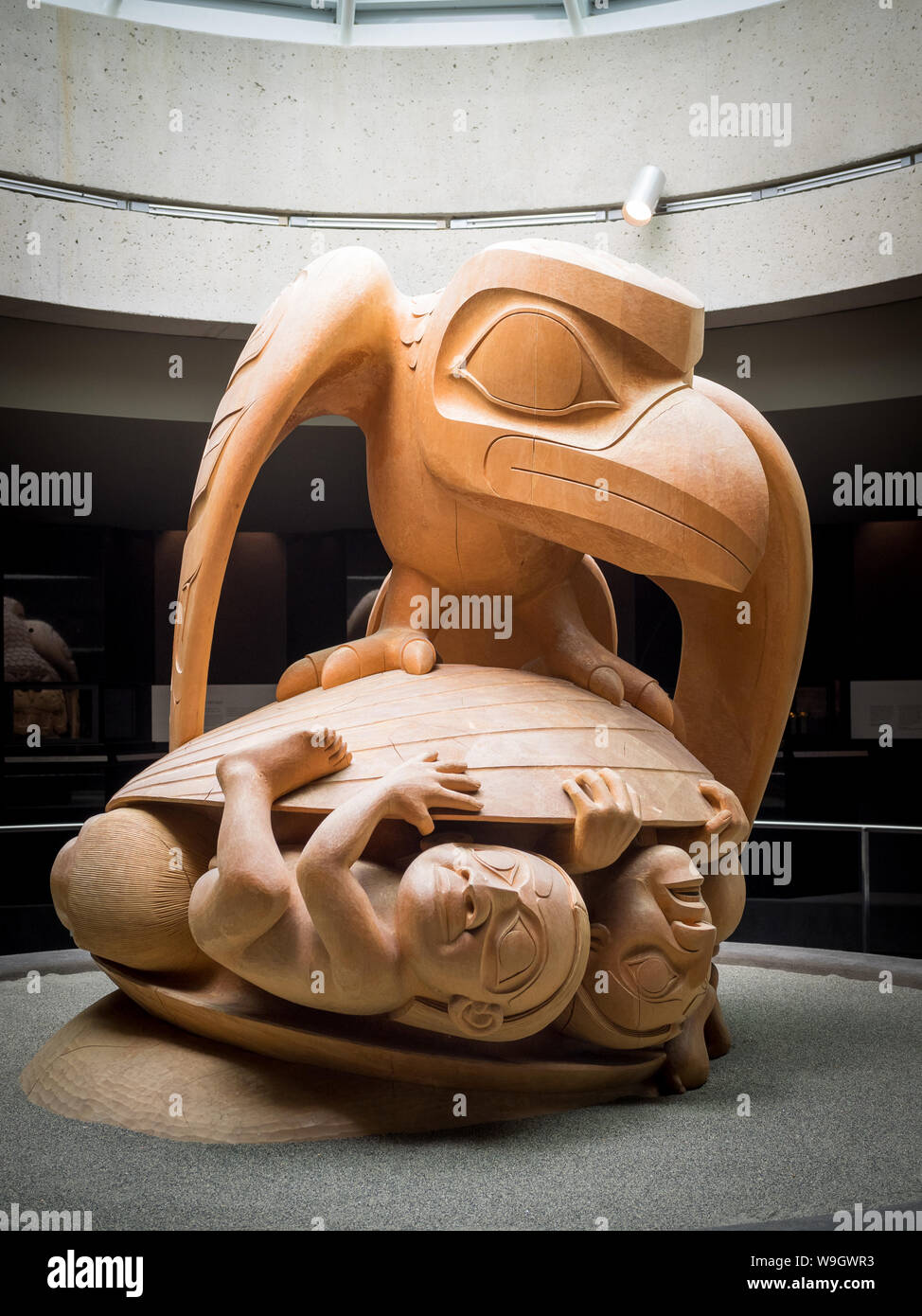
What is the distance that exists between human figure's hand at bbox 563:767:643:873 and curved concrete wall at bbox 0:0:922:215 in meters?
4.32

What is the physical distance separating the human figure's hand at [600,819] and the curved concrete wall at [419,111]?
4.32 m

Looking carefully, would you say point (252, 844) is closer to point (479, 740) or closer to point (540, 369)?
point (479, 740)

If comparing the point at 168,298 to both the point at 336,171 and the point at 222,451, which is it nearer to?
the point at 336,171

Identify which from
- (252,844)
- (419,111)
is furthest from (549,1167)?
(419,111)

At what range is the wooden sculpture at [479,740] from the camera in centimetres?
276

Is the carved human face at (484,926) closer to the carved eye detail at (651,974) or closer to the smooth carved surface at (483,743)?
the smooth carved surface at (483,743)

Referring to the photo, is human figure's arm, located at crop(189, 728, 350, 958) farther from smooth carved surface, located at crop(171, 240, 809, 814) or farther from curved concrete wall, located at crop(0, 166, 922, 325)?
curved concrete wall, located at crop(0, 166, 922, 325)

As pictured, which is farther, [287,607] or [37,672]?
[287,607]

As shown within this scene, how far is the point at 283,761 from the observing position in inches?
116

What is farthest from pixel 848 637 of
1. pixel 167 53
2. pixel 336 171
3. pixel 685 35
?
pixel 167 53

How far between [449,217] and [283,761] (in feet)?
14.4

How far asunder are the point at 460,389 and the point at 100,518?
528 centimetres

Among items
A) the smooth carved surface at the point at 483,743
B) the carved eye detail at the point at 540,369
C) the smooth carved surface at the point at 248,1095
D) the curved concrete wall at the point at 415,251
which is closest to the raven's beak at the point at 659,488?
the carved eye detail at the point at 540,369

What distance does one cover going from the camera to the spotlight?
5742mm
